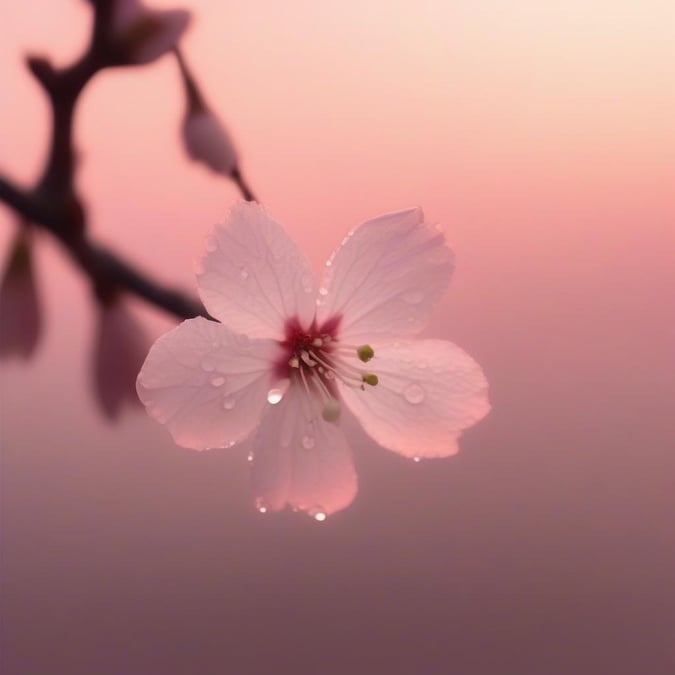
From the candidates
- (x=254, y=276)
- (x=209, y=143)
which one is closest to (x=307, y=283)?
(x=254, y=276)

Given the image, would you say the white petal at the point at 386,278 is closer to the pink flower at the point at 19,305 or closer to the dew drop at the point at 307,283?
the dew drop at the point at 307,283

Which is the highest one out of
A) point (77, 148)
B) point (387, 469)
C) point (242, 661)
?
point (77, 148)

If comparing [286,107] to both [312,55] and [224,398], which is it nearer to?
[312,55]

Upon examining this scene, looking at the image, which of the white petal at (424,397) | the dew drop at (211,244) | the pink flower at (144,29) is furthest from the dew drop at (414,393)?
the pink flower at (144,29)

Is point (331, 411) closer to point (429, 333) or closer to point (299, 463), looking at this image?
point (299, 463)

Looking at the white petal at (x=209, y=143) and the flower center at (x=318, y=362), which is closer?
the flower center at (x=318, y=362)

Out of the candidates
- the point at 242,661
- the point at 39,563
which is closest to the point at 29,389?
the point at 39,563
